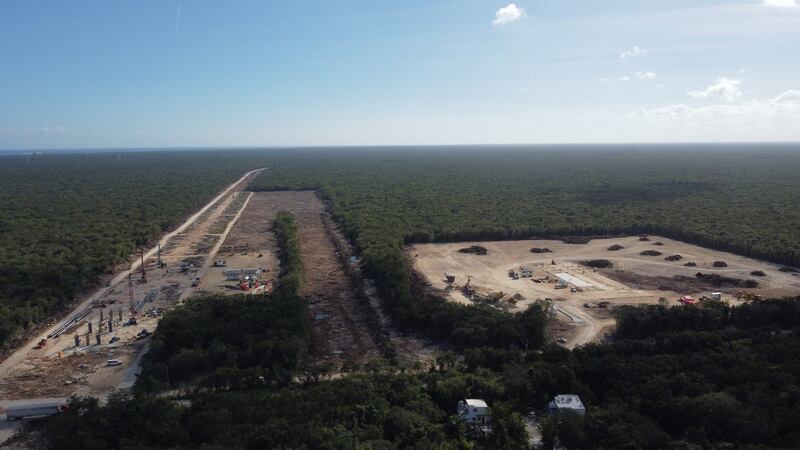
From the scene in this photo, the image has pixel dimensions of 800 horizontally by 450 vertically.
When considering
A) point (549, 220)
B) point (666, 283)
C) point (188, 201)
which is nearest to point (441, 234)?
point (549, 220)

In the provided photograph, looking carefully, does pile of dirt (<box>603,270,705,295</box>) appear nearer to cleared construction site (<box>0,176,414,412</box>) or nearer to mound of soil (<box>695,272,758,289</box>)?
mound of soil (<box>695,272,758,289</box>)

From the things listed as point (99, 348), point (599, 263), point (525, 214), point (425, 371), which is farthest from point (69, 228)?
point (599, 263)

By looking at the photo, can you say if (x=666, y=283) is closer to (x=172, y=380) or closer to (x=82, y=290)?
(x=172, y=380)

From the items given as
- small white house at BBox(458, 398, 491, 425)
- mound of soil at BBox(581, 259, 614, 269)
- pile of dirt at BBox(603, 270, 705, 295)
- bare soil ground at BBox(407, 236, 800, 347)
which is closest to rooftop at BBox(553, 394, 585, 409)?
small white house at BBox(458, 398, 491, 425)

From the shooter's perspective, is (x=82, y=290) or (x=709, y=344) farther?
(x=82, y=290)

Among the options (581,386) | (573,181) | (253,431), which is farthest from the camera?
(573,181)

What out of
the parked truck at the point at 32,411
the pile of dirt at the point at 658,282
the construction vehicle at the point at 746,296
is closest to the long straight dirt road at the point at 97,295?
the parked truck at the point at 32,411

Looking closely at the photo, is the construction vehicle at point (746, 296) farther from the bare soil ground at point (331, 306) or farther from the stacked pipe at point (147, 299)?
the stacked pipe at point (147, 299)

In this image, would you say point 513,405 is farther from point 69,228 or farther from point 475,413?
point 69,228
